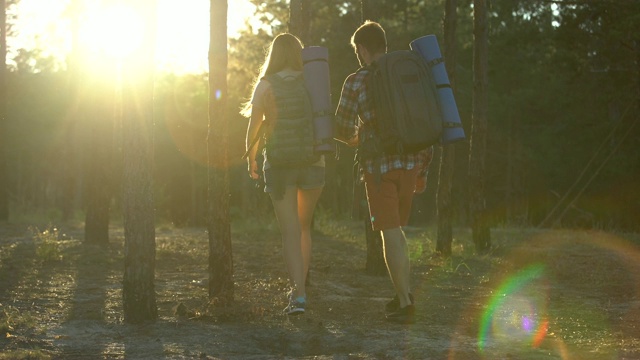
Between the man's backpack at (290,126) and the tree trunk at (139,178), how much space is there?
962mm

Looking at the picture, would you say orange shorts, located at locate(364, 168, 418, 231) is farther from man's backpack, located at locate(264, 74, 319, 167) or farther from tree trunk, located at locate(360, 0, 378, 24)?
tree trunk, located at locate(360, 0, 378, 24)

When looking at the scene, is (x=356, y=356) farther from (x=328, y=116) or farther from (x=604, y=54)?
(x=604, y=54)

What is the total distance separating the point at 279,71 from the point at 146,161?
4.35ft

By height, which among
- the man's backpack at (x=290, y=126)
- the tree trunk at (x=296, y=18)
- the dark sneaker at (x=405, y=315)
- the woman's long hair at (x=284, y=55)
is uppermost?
the tree trunk at (x=296, y=18)

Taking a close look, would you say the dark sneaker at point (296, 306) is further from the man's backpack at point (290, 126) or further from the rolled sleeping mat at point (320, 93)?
the rolled sleeping mat at point (320, 93)

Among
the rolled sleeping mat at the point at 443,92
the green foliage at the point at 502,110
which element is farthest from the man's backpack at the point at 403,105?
the green foliage at the point at 502,110

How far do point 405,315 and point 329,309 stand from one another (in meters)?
1.16

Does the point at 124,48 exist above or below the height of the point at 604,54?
below

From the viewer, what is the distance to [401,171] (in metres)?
7.12

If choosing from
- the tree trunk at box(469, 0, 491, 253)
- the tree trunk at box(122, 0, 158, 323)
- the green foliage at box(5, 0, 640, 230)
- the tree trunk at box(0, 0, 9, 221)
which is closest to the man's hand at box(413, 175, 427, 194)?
the tree trunk at box(122, 0, 158, 323)

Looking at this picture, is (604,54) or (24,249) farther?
(604,54)

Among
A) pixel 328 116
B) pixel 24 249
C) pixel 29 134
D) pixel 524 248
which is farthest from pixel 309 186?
pixel 29 134

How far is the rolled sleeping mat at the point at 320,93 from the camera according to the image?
738 centimetres

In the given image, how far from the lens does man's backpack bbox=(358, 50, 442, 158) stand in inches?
272
